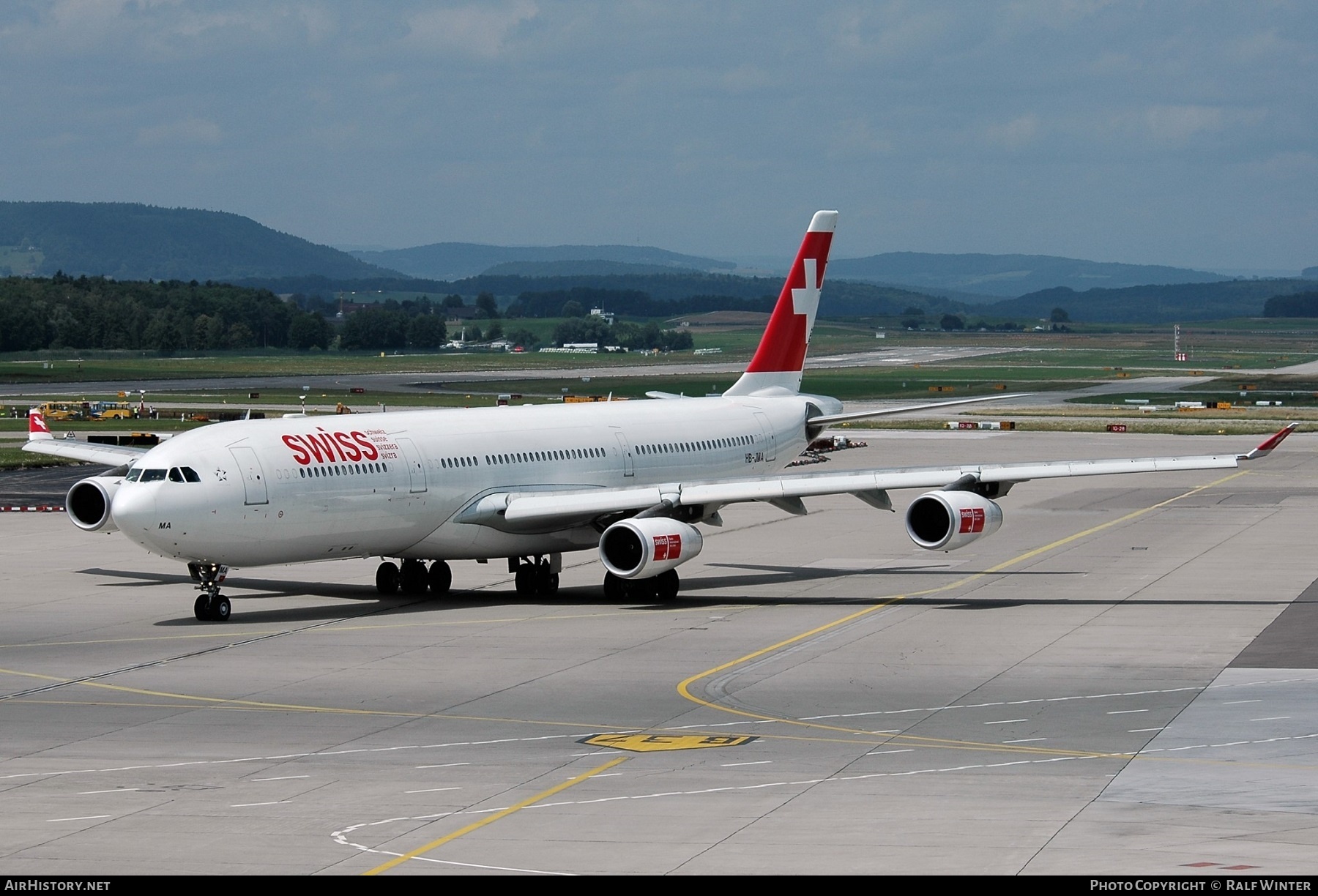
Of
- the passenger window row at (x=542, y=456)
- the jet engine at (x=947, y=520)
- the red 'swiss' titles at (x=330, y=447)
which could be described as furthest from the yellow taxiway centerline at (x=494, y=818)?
the passenger window row at (x=542, y=456)

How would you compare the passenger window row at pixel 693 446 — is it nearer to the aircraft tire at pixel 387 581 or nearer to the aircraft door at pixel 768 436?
the aircraft door at pixel 768 436

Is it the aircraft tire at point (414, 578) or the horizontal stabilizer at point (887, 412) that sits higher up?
the horizontal stabilizer at point (887, 412)

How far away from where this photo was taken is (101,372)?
584 feet

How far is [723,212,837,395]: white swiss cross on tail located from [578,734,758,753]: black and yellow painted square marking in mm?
28203

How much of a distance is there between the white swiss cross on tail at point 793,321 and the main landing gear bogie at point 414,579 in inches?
520

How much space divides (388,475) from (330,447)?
1.42 m

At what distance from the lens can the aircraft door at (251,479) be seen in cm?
3797

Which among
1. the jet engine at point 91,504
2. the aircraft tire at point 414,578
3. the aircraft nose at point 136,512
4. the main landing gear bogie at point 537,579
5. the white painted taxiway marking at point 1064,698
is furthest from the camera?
the aircraft tire at point 414,578

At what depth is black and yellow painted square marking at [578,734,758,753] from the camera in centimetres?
2611

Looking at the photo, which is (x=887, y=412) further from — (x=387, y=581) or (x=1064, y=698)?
(x=1064, y=698)

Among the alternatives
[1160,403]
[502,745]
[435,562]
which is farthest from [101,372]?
[502,745]

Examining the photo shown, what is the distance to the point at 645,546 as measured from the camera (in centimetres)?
3997

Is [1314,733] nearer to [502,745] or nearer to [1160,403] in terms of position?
[502,745]
